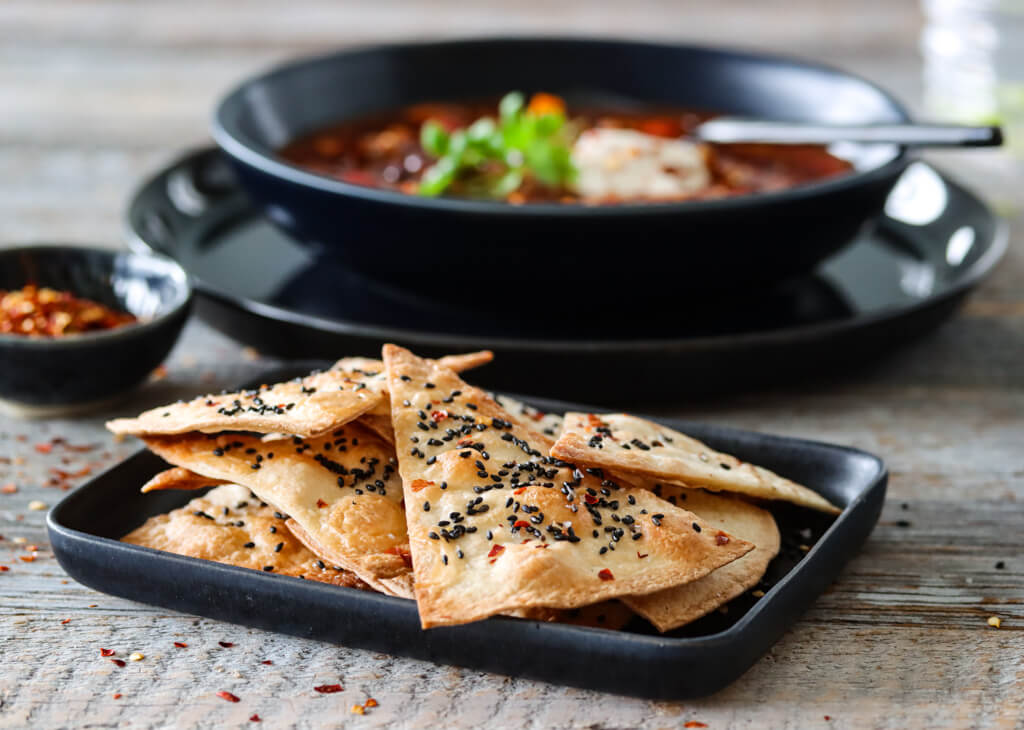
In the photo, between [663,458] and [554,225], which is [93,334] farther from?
[663,458]

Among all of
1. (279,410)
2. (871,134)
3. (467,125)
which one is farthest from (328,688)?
(467,125)

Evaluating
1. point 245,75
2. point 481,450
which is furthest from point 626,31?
point 481,450

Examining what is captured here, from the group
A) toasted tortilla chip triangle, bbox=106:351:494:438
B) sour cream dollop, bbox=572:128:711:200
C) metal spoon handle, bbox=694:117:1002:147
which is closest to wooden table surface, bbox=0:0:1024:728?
toasted tortilla chip triangle, bbox=106:351:494:438

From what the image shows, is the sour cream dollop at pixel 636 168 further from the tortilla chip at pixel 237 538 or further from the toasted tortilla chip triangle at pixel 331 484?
the tortilla chip at pixel 237 538

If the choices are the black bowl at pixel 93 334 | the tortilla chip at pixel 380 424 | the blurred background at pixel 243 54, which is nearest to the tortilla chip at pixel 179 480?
the tortilla chip at pixel 380 424

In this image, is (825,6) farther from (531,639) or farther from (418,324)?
(531,639)

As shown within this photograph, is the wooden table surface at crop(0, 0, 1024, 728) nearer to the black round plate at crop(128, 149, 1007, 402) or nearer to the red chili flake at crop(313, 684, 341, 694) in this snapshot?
the red chili flake at crop(313, 684, 341, 694)
